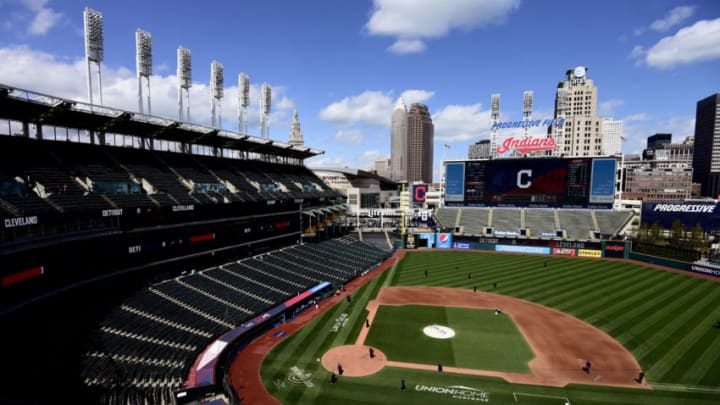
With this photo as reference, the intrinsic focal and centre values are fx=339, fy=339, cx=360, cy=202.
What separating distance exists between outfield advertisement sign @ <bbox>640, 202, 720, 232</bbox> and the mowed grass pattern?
19.1 meters

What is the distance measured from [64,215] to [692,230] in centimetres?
9191

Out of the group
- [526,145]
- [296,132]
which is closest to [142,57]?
[526,145]

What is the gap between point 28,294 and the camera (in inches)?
851

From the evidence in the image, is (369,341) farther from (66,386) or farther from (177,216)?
(177,216)

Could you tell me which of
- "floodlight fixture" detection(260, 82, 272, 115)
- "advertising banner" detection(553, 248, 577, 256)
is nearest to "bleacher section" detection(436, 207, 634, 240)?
"advertising banner" detection(553, 248, 577, 256)

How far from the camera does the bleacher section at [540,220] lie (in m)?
65.8

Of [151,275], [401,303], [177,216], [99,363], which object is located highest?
[177,216]

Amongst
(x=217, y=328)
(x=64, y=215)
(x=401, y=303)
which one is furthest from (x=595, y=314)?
(x=64, y=215)

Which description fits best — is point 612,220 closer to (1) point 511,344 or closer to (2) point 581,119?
(1) point 511,344

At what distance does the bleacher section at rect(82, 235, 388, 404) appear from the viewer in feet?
66.1

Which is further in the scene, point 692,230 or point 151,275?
point 692,230

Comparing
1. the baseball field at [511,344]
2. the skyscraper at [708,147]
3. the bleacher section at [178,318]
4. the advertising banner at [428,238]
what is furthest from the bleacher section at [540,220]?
the skyscraper at [708,147]

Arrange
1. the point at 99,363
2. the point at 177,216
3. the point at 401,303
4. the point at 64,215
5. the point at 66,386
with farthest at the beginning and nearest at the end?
the point at 401,303 → the point at 177,216 → the point at 64,215 → the point at 99,363 → the point at 66,386

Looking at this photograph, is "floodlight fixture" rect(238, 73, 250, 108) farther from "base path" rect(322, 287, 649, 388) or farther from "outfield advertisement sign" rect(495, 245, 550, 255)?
"outfield advertisement sign" rect(495, 245, 550, 255)
